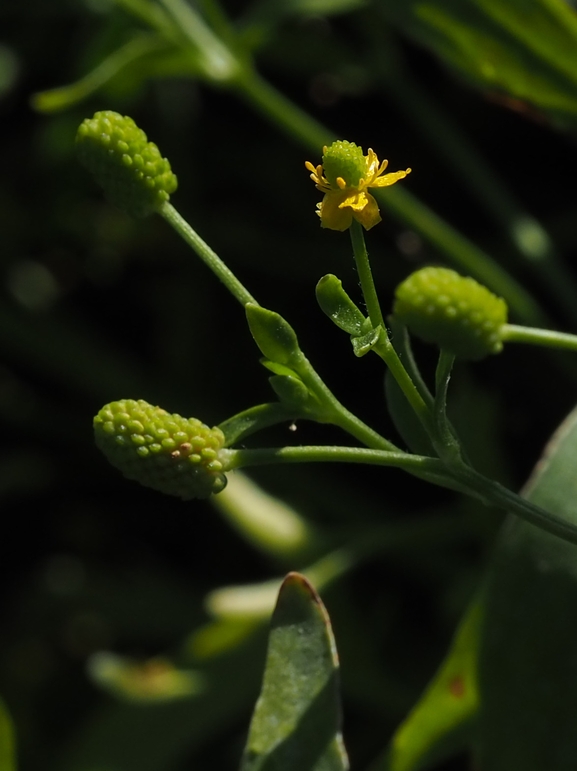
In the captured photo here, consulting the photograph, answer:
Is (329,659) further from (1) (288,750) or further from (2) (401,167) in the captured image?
(2) (401,167)

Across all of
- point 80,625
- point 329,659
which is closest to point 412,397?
point 329,659

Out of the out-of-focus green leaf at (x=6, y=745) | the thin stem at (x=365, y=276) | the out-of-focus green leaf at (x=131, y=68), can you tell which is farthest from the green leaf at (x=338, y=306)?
the out-of-focus green leaf at (x=131, y=68)

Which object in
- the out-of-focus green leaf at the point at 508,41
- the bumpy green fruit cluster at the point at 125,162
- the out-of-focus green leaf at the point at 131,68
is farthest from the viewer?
the out-of-focus green leaf at the point at 131,68

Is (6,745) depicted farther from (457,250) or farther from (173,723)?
(457,250)

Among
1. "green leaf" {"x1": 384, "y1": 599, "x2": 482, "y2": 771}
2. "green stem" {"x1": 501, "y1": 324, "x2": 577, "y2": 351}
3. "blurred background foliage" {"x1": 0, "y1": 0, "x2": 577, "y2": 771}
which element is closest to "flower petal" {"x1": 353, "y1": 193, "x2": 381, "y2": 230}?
"green stem" {"x1": 501, "y1": 324, "x2": 577, "y2": 351}

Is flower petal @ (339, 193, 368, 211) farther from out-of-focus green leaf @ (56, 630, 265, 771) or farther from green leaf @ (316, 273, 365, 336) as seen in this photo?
out-of-focus green leaf @ (56, 630, 265, 771)

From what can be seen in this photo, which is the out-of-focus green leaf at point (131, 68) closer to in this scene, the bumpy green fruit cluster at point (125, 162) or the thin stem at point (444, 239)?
the thin stem at point (444, 239)
